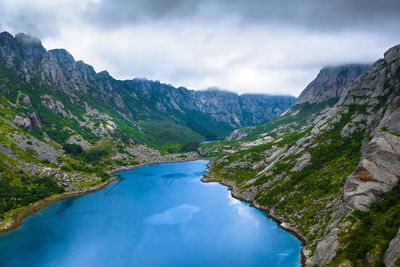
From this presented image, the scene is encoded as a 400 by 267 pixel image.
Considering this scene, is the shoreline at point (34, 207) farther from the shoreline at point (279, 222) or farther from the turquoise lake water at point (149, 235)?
the shoreline at point (279, 222)

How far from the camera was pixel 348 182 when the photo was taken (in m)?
45.1

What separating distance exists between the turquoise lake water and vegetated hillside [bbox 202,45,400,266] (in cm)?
828

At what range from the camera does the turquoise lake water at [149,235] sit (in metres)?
51.5

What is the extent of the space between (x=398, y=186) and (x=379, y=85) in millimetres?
58681

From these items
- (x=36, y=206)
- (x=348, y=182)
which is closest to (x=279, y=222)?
(x=348, y=182)

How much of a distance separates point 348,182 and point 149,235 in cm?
5428

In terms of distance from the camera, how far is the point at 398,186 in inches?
1523

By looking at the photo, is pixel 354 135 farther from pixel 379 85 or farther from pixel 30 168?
pixel 30 168

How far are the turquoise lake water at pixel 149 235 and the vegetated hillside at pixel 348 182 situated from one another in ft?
27.2

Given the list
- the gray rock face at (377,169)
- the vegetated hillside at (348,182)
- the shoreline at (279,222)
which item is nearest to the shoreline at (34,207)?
the shoreline at (279,222)

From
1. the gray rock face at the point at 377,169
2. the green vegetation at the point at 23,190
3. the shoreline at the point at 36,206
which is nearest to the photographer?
the gray rock face at the point at 377,169

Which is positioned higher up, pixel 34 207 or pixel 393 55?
pixel 393 55

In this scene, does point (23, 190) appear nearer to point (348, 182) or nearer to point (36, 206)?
point (36, 206)

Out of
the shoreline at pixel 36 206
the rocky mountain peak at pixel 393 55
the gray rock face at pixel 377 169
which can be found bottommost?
the shoreline at pixel 36 206
